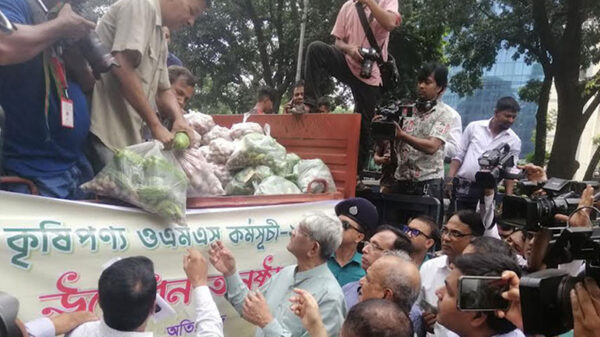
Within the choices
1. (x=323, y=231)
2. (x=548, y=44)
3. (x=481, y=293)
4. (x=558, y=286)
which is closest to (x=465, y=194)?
(x=323, y=231)

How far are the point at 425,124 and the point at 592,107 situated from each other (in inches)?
270

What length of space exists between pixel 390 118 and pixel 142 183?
189cm

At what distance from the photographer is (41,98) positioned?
A: 6.87 ft

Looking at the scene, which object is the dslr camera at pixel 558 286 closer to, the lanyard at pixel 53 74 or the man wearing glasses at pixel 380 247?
the man wearing glasses at pixel 380 247

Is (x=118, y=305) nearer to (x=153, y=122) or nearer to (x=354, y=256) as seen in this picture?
(x=153, y=122)

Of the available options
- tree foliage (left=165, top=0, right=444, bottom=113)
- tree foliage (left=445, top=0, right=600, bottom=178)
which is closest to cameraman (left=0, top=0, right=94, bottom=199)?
tree foliage (left=445, top=0, right=600, bottom=178)

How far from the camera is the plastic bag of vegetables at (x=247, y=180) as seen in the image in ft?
9.65

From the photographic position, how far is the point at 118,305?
1.71 metres

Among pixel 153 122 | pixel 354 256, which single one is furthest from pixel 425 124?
pixel 153 122

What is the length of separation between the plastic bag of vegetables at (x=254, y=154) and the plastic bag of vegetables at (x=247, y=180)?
0.14 ft

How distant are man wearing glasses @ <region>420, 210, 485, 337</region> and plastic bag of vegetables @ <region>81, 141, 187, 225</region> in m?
1.50

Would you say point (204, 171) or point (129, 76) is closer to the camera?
point (129, 76)

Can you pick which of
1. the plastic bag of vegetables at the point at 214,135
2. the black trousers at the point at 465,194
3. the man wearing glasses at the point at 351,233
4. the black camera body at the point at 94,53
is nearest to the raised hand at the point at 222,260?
the man wearing glasses at the point at 351,233

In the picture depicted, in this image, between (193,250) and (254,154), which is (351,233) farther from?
(193,250)
